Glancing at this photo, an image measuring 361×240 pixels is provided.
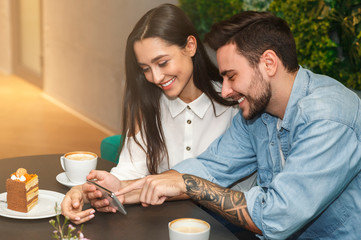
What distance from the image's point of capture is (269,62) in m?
1.76

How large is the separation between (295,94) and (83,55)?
196 inches

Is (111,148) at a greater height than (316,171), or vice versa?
(316,171)

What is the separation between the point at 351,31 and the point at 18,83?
257 inches

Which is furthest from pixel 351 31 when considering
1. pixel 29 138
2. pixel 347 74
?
pixel 29 138

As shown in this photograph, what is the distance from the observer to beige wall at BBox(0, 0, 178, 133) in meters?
5.52

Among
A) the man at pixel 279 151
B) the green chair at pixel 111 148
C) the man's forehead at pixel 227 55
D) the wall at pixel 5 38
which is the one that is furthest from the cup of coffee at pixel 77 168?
the wall at pixel 5 38

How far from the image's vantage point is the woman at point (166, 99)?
208cm

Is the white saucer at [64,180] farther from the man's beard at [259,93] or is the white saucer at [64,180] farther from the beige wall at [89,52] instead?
the beige wall at [89,52]

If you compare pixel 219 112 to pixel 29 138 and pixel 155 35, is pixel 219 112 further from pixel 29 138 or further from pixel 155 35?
pixel 29 138

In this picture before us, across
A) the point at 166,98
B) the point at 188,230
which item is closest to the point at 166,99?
the point at 166,98

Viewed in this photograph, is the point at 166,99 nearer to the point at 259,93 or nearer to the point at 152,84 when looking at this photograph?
the point at 152,84

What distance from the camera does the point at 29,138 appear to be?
5.50 m

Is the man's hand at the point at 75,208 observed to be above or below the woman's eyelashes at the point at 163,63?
below

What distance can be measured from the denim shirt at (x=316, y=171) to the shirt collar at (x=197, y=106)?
492 millimetres
